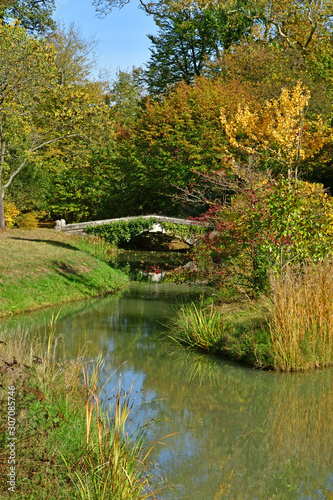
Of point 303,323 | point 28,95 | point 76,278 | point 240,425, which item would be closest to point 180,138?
point 28,95

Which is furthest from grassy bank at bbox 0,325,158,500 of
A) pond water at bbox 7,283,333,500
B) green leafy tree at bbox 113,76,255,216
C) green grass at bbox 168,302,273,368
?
green leafy tree at bbox 113,76,255,216

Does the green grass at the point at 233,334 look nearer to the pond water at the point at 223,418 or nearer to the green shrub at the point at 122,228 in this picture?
the pond water at the point at 223,418

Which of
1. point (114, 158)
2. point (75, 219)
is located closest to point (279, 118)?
point (114, 158)

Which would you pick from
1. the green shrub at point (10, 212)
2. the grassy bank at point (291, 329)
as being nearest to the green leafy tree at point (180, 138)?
the green shrub at point (10, 212)

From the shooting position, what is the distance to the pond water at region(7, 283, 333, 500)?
4949 mm

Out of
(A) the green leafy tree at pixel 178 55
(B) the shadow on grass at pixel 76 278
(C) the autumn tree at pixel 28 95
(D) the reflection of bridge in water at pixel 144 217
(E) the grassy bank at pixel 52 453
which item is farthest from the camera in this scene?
(A) the green leafy tree at pixel 178 55

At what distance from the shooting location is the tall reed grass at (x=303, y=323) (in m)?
8.12

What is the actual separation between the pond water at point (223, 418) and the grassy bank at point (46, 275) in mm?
2770

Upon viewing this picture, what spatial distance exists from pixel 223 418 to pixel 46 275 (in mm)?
9902

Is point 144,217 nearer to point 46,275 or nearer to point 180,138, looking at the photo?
point 180,138

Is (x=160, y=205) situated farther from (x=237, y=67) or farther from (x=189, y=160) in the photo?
(x=237, y=67)

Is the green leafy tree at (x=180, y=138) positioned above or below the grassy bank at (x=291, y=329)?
above

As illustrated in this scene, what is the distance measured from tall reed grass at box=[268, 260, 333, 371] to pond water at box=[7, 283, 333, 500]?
0.76ft

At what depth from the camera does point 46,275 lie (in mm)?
15672
